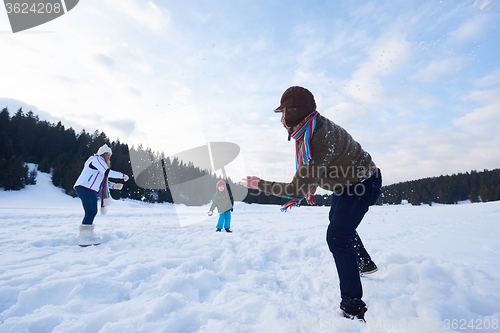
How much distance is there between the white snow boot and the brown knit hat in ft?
13.4

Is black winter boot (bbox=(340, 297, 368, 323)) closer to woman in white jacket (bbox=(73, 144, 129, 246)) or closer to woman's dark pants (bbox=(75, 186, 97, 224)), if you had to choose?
woman in white jacket (bbox=(73, 144, 129, 246))

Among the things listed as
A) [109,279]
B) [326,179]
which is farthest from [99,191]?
[326,179]

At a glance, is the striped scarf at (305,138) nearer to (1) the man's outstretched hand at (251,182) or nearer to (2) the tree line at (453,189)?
(1) the man's outstretched hand at (251,182)

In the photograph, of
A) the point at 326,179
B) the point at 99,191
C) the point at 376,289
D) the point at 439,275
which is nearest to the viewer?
the point at 326,179

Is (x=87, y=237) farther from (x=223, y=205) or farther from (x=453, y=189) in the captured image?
(x=453, y=189)

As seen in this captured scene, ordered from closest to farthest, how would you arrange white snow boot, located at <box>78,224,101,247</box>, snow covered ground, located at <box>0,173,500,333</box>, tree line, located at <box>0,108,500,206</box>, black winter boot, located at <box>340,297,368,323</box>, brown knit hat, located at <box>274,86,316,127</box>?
snow covered ground, located at <box>0,173,500,333</box>, black winter boot, located at <box>340,297,368,323</box>, brown knit hat, located at <box>274,86,316,127</box>, white snow boot, located at <box>78,224,101,247</box>, tree line, located at <box>0,108,500,206</box>

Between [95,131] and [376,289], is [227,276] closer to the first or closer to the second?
[376,289]

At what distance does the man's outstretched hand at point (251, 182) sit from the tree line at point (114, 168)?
266 inches

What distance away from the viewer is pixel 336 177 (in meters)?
1.98

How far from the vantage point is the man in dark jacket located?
1826 millimetres

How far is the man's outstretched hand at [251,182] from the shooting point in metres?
1.98

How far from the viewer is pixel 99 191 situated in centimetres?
466

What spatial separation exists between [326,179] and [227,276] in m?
1.66

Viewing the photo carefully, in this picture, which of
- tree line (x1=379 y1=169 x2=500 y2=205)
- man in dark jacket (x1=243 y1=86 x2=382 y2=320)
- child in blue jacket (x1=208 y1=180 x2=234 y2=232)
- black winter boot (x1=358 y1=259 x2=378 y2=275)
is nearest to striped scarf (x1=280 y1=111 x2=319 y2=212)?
man in dark jacket (x1=243 y1=86 x2=382 y2=320)
